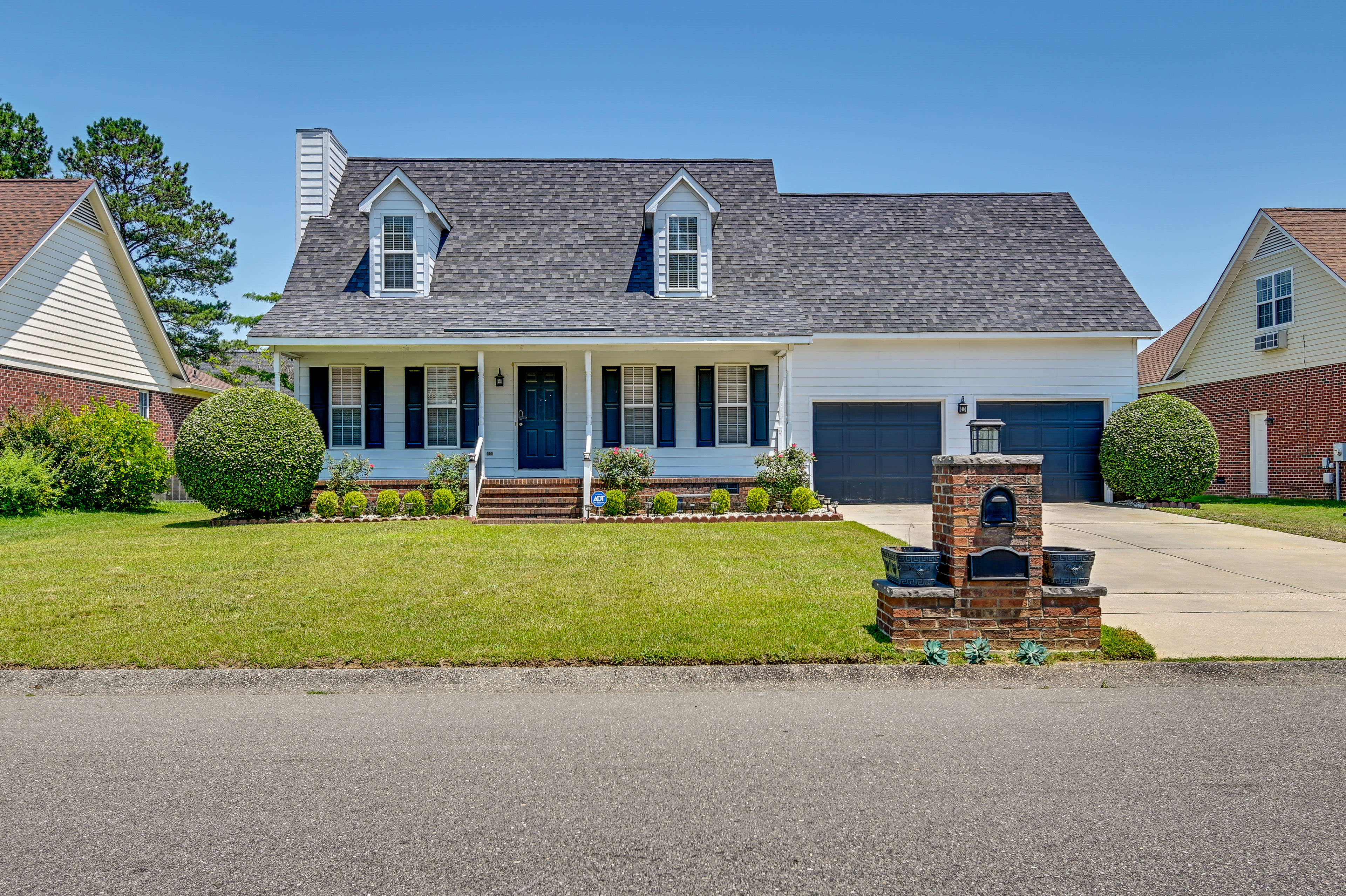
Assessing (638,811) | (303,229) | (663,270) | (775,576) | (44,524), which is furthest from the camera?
(303,229)

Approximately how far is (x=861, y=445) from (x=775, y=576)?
9.62 m

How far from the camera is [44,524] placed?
1415 cm

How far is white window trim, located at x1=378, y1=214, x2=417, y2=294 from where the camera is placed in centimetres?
1678

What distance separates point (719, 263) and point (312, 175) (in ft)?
30.5

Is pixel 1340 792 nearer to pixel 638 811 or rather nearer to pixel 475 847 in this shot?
pixel 638 811

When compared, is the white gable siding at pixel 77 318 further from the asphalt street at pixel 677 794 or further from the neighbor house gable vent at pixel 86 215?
the asphalt street at pixel 677 794

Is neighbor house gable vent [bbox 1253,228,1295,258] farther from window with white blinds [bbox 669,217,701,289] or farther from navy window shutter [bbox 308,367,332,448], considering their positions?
navy window shutter [bbox 308,367,332,448]

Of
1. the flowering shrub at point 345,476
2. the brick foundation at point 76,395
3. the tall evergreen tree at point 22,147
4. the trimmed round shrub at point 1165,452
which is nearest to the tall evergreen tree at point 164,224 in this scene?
the tall evergreen tree at point 22,147

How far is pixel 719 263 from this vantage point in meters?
17.7

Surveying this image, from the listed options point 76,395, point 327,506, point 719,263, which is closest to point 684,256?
point 719,263

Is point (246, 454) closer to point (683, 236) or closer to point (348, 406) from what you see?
point (348, 406)

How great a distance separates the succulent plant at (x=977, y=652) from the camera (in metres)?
5.71

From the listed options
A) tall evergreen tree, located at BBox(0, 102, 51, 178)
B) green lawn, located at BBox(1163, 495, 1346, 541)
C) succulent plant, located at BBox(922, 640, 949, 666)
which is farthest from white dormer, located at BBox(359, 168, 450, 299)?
tall evergreen tree, located at BBox(0, 102, 51, 178)

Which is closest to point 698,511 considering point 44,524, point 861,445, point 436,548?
point 861,445
